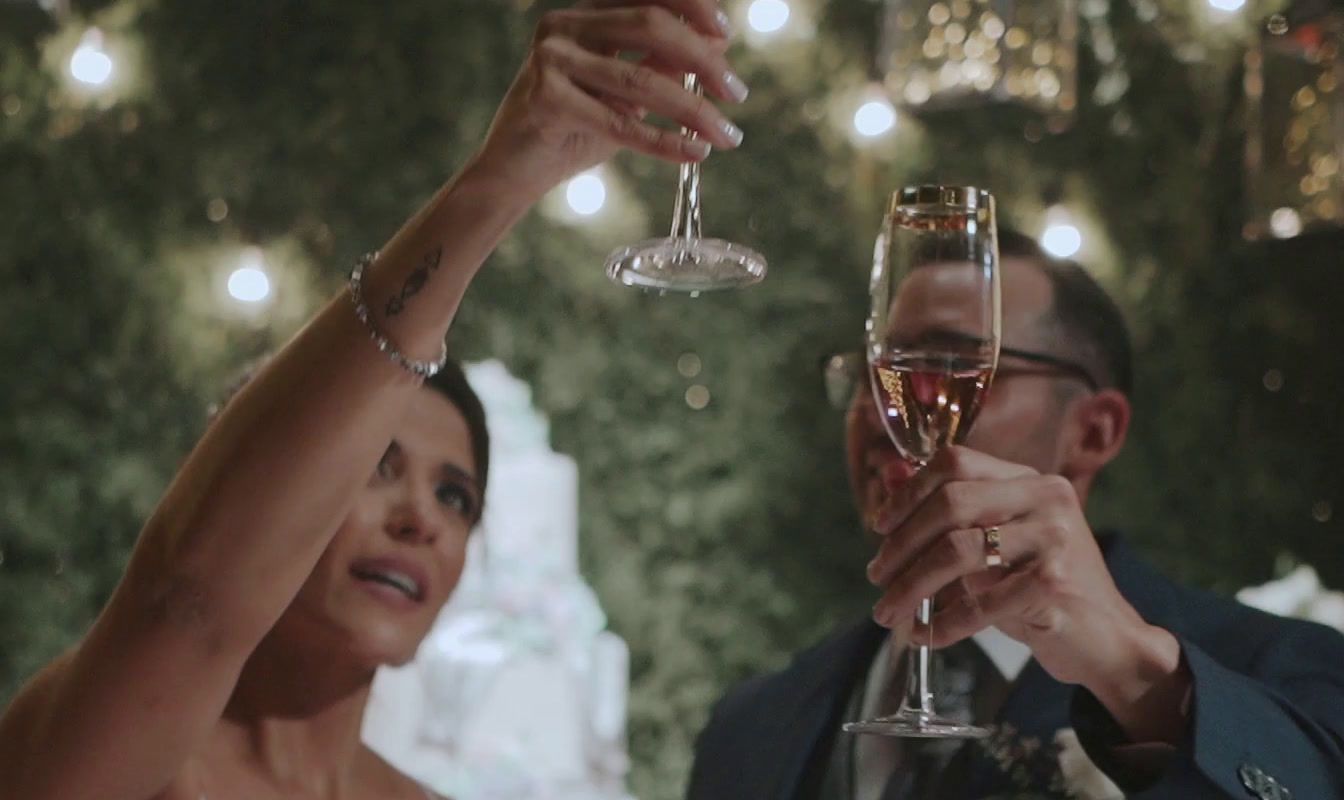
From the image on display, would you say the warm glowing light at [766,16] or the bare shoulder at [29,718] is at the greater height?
the warm glowing light at [766,16]

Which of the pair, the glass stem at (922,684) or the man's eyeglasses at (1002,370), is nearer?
the glass stem at (922,684)

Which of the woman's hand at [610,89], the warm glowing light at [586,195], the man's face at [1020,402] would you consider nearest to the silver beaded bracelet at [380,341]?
the woman's hand at [610,89]

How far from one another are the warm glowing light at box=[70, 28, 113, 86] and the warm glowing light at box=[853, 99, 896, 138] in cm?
154

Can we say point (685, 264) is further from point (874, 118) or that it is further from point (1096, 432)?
point (874, 118)

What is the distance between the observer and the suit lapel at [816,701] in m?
1.71

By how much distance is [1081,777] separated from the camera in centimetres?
152

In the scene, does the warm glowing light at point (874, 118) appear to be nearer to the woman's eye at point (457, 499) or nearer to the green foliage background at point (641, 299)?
the green foliage background at point (641, 299)

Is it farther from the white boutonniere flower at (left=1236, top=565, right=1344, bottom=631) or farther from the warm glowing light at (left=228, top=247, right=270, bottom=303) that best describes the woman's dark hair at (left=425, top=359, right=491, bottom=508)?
the white boutonniere flower at (left=1236, top=565, right=1344, bottom=631)

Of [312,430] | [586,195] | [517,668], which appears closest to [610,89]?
[312,430]

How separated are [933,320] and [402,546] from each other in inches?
36.8

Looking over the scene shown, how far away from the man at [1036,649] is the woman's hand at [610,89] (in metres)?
0.22

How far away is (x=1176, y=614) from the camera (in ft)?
5.46

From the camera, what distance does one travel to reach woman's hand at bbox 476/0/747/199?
3.18 ft

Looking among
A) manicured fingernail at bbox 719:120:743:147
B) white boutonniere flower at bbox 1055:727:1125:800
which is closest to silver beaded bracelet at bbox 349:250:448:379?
manicured fingernail at bbox 719:120:743:147
